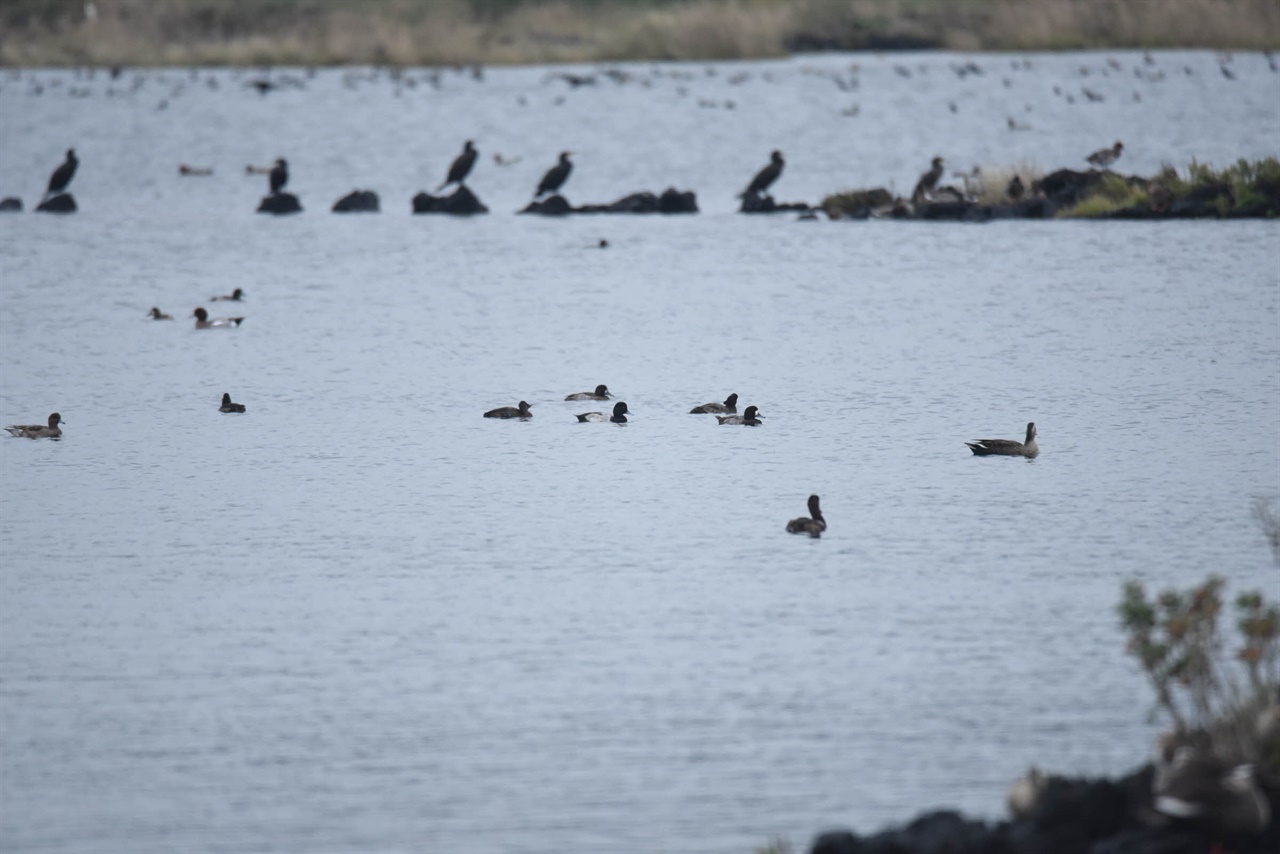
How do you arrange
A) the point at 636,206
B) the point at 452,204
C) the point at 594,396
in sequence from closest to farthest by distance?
the point at 594,396
the point at 636,206
the point at 452,204

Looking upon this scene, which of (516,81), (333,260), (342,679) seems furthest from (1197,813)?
(516,81)

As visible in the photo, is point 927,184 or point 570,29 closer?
point 927,184

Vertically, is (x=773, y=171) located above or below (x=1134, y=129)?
below

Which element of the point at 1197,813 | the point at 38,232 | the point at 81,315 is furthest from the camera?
the point at 38,232

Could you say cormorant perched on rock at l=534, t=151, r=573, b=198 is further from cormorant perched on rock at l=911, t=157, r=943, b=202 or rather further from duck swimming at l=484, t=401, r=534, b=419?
duck swimming at l=484, t=401, r=534, b=419

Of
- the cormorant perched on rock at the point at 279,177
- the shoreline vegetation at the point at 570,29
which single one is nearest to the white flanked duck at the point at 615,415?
the cormorant perched on rock at the point at 279,177

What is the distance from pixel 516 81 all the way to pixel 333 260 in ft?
149

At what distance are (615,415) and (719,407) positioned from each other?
1.02m

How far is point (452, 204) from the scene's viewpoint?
4016 centimetres

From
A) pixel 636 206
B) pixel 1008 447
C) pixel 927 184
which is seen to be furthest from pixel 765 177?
pixel 1008 447

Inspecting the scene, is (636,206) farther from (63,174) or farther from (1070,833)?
(1070,833)

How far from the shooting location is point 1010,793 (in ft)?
24.4

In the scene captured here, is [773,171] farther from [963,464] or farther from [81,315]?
[963,464]

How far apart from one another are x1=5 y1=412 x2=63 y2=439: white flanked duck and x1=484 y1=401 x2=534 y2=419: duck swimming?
386cm
